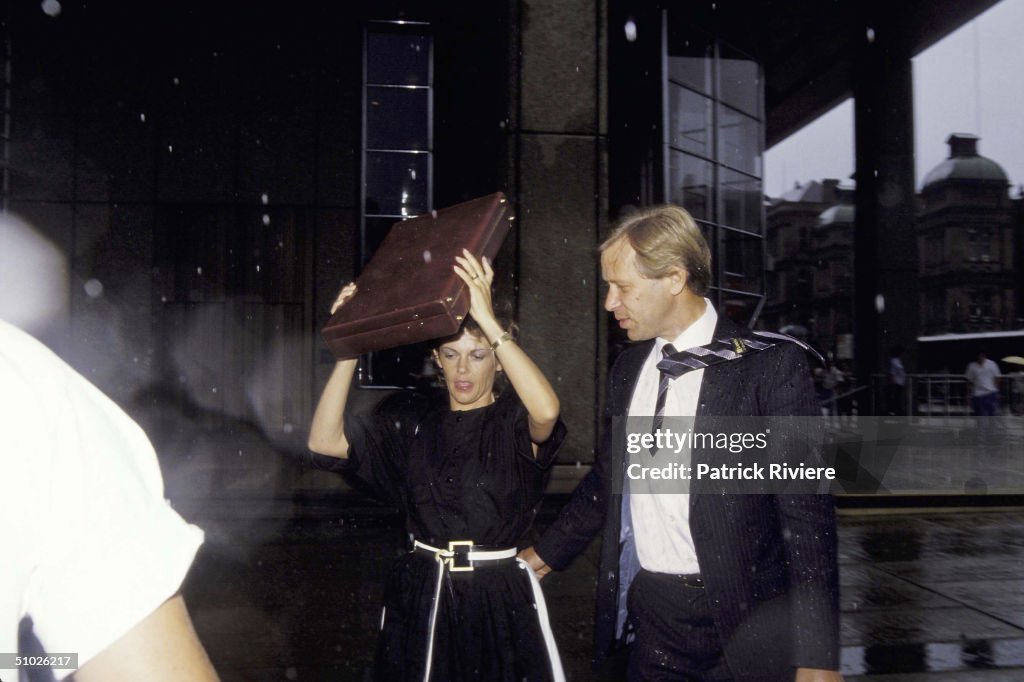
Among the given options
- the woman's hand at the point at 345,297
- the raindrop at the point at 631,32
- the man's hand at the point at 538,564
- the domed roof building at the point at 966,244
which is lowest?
the man's hand at the point at 538,564

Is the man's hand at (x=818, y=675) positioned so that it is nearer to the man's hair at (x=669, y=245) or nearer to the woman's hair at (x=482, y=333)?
the man's hair at (x=669, y=245)

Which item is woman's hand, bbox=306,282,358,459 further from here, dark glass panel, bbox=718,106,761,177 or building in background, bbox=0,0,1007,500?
dark glass panel, bbox=718,106,761,177

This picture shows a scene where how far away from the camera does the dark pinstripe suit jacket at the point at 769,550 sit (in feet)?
7.46

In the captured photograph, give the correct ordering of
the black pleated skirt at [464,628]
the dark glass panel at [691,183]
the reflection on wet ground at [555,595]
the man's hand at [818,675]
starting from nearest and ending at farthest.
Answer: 1. the man's hand at [818,675]
2. the black pleated skirt at [464,628]
3. the reflection on wet ground at [555,595]
4. the dark glass panel at [691,183]

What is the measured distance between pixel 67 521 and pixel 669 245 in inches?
86.3

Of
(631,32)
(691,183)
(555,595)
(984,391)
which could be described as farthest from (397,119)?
(984,391)

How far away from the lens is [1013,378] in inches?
608

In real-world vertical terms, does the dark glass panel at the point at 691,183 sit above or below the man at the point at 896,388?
above

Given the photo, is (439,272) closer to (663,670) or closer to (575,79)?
(663,670)

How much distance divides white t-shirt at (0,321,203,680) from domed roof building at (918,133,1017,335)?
77.1 m

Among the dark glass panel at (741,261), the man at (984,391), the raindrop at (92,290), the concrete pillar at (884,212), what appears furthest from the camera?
the concrete pillar at (884,212)

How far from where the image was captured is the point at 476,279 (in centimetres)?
247

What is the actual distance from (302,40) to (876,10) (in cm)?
1363

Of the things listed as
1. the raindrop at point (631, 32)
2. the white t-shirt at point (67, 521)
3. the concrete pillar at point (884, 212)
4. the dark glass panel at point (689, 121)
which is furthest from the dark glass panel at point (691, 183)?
the white t-shirt at point (67, 521)
